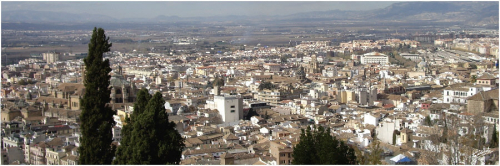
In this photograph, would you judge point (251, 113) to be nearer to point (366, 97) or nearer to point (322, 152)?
point (366, 97)

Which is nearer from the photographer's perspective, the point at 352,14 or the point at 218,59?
the point at 218,59

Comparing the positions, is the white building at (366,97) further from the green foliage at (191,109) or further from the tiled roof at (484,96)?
the green foliage at (191,109)

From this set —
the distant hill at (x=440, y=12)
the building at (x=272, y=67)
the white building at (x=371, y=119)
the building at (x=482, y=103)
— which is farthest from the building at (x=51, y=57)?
the distant hill at (x=440, y=12)

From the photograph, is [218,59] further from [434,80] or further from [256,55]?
[434,80]

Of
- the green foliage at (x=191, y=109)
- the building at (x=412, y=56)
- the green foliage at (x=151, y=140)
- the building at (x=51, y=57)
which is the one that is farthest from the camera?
the building at (x=51, y=57)

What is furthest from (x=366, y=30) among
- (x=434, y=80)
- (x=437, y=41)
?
(x=434, y=80)

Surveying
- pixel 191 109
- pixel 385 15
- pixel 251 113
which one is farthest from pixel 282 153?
pixel 385 15

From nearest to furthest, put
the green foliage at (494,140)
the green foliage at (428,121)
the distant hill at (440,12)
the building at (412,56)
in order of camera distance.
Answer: the green foliage at (494,140) → the green foliage at (428,121) → the building at (412,56) → the distant hill at (440,12)
